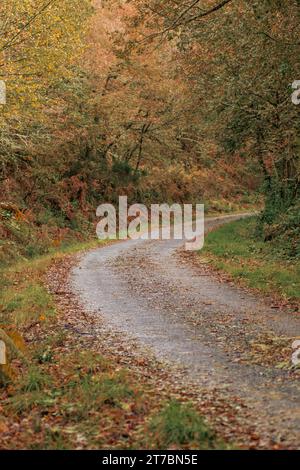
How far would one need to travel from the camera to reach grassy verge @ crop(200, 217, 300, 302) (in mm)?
13469

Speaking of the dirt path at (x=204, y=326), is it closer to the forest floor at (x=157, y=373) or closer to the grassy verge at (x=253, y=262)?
the forest floor at (x=157, y=373)

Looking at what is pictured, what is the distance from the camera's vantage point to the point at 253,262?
56.4ft

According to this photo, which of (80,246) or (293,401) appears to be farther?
(80,246)

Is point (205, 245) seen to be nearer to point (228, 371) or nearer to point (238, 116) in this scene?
point (238, 116)

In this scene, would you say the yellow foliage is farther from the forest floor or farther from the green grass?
the green grass

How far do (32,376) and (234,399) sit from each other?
9.19ft

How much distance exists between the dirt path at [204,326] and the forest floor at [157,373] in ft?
0.07

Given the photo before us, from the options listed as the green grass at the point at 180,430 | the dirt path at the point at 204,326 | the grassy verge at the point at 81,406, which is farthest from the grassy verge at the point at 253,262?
the green grass at the point at 180,430

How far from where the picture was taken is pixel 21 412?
683 cm

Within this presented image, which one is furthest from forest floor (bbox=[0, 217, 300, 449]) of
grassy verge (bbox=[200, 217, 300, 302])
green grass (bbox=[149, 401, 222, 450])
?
grassy verge (bbox=[200, 217, 300, 302])

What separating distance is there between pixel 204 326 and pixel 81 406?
411 centimetres

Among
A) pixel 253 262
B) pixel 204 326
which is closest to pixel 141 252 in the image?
pixel 253 262
